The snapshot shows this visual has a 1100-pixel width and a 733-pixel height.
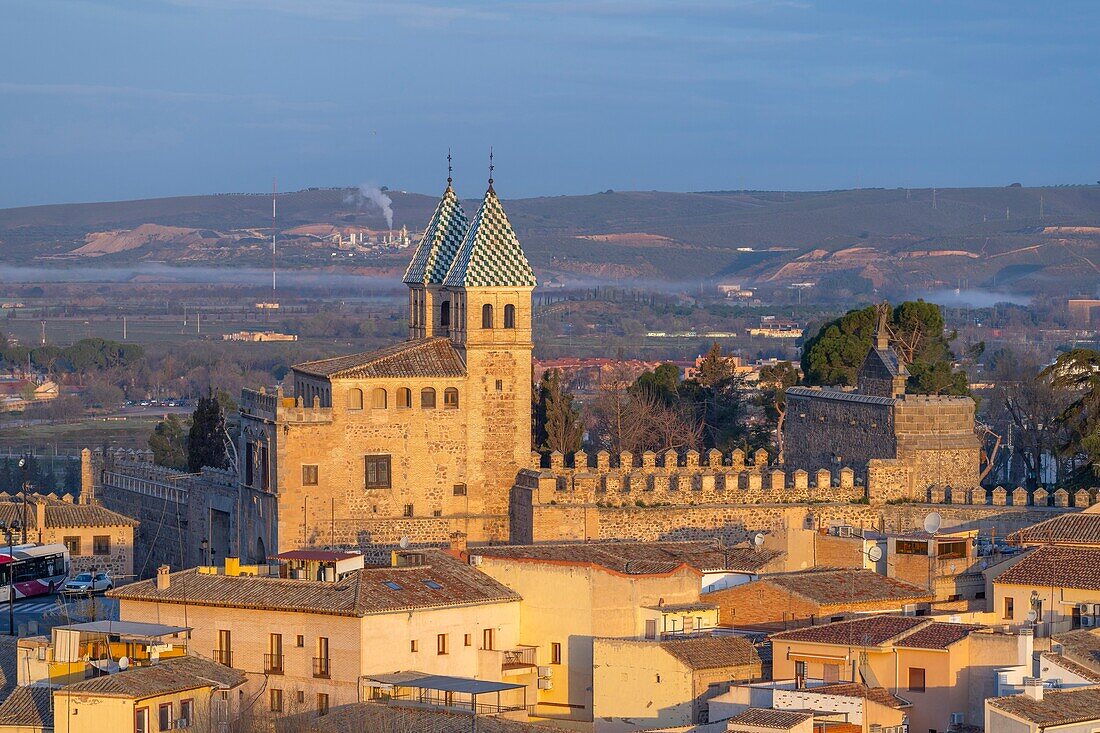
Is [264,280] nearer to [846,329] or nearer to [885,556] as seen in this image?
[846,329]

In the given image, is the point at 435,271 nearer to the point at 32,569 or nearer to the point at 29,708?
the point at 32,569

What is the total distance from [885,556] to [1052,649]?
6.22 metres

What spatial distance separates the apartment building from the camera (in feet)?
107

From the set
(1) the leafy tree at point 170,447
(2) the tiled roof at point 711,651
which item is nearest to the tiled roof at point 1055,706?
(2) the tiled roof at point 711,651

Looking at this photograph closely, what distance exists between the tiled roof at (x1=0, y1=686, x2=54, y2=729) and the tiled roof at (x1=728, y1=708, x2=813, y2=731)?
8.44m

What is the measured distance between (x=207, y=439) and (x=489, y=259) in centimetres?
1495

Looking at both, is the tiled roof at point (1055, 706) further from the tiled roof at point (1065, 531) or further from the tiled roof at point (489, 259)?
the tiled roof at point (489, 259)

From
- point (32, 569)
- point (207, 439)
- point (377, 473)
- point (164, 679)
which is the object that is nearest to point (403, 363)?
point (377, 473)

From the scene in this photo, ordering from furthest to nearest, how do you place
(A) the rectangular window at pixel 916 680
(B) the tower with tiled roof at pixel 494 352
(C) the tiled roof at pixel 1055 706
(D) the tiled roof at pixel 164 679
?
(B) the tower with tiled roof at pixel 494 352 → (D) the tiled roof at pixel 164 679 → (A) the rectangular window at pixel 916 680 → (C) the tiled roof at pixel 1055 706

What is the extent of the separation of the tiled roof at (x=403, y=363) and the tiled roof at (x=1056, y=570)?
33.9 ft

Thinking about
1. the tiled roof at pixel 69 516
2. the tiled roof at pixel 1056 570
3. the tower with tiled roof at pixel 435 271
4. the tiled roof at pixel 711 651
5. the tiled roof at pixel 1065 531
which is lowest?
the tiled roof at pixel 711 651

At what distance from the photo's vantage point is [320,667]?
3278 centimetres

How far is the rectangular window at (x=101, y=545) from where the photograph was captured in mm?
49500

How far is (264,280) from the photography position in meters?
192
